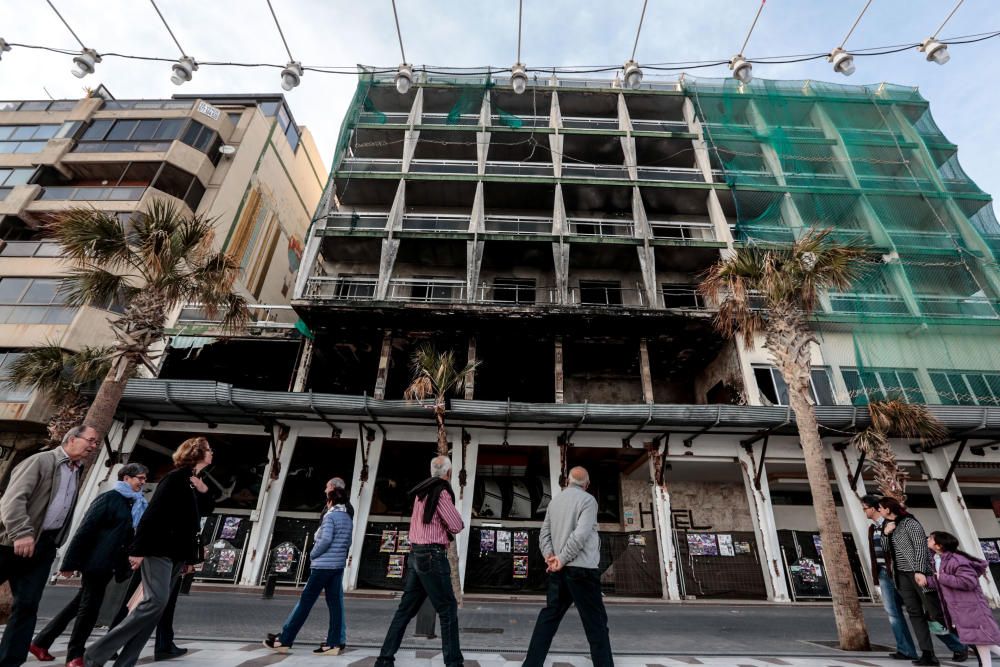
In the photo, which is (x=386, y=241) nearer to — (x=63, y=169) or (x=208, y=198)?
(x=208, y=198)

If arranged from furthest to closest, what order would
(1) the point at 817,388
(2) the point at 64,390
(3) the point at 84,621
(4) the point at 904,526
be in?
(1) the point at 817,388, (2) the point at 64,390, (4) the point at 904,526, (3) the point at 84,621

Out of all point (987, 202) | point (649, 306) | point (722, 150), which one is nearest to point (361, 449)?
point (649, 306)

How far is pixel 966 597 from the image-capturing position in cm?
461

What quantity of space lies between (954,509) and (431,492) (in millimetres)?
16056

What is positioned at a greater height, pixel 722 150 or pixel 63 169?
pixel 722 150

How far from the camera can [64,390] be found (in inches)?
445

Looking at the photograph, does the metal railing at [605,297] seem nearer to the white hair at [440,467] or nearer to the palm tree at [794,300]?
the palm tree at [794,300]

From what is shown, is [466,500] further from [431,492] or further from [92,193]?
[92,193]

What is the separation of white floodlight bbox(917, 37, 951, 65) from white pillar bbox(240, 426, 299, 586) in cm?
1774

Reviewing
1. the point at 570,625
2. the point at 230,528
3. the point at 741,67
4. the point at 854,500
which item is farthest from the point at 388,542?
the point at 741,67

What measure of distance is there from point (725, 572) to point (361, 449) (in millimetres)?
10464

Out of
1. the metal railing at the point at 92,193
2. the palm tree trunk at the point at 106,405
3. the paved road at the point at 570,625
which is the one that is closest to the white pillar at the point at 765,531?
the paved road at the point at 570,625

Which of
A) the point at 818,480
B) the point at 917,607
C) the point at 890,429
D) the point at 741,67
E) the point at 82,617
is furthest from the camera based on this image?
the point at 890,429

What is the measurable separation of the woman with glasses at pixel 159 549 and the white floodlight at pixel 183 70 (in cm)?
854
